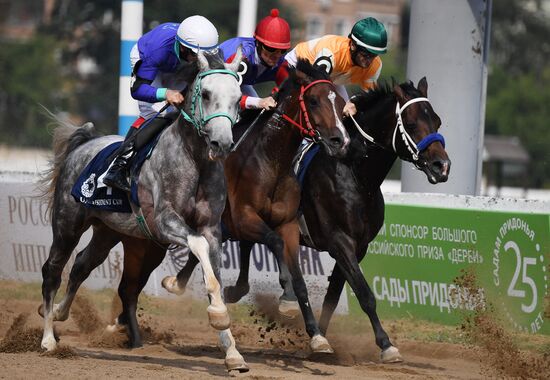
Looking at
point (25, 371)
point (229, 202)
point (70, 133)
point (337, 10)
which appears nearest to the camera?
point (25, 371)

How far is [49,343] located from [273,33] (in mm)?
2838

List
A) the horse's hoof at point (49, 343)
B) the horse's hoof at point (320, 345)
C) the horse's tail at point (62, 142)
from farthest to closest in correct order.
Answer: the horse's tail at point (62, 142), the horse's hoof at point (49, 343), the horse's hoof at point (320, 345)

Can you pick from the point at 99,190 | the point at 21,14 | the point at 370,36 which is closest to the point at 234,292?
the point at 99,190

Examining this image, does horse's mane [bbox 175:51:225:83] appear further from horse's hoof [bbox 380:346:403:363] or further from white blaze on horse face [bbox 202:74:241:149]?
horse's hoof [bbox 380:346:403:363]

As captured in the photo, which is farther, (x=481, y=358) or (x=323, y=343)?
(x=481, y=358)

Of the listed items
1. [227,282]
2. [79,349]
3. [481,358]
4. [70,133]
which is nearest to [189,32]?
[70,133]

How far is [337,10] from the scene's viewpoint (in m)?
69.4

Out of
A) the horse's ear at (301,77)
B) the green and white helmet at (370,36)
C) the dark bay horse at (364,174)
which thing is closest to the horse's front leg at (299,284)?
the dark bay horse at (364,174)

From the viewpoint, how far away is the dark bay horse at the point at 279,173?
7.57 m

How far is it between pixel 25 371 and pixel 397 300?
4.25 metres

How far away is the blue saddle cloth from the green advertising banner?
312 cm

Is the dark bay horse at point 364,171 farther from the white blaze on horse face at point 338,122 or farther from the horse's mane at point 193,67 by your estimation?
the horse's mane at point 193,67

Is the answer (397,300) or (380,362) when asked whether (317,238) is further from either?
(397,300)

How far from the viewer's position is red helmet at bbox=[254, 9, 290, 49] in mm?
7789
